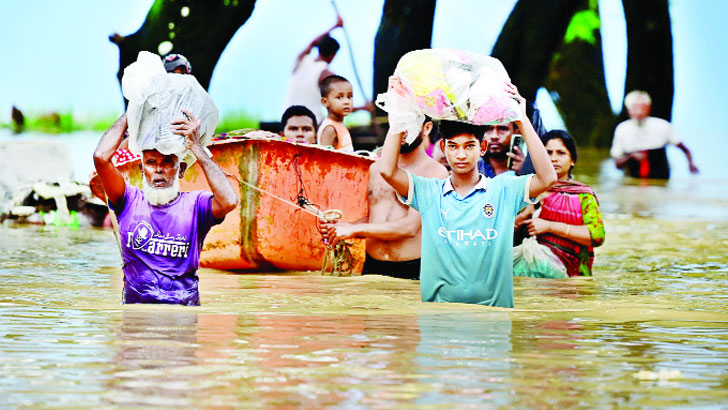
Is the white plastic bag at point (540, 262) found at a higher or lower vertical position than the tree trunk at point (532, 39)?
lower

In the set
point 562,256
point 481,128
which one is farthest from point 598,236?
point 481,128

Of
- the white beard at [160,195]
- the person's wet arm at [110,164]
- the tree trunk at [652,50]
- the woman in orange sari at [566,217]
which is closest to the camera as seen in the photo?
the person's wet arm at [110,164]

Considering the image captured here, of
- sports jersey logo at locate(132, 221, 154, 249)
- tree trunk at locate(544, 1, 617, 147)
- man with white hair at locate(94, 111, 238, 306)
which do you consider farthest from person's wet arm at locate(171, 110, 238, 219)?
tree trunk at locate(544, 1, 617, 147)

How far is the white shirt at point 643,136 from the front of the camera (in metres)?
18.3

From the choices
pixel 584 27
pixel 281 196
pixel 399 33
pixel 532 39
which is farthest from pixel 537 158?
pixel 584 27

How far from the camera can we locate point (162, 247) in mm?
5188

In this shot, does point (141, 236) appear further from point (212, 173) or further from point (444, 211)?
point (444, 211)

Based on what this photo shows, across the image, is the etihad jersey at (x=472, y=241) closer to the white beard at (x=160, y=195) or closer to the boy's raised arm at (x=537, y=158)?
the boy's raised arm at (x=537, y=158)

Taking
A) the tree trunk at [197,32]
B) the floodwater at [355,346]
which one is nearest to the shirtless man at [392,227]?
the floodwater at [355,346]

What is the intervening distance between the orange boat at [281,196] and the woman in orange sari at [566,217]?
1.24m

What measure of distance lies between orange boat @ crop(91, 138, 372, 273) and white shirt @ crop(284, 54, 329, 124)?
137 inches

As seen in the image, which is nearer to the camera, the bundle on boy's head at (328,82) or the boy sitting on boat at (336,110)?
the boy sitting on boat at (336,110)

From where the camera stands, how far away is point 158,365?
418 centimetres

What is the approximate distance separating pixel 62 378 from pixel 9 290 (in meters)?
3.01
